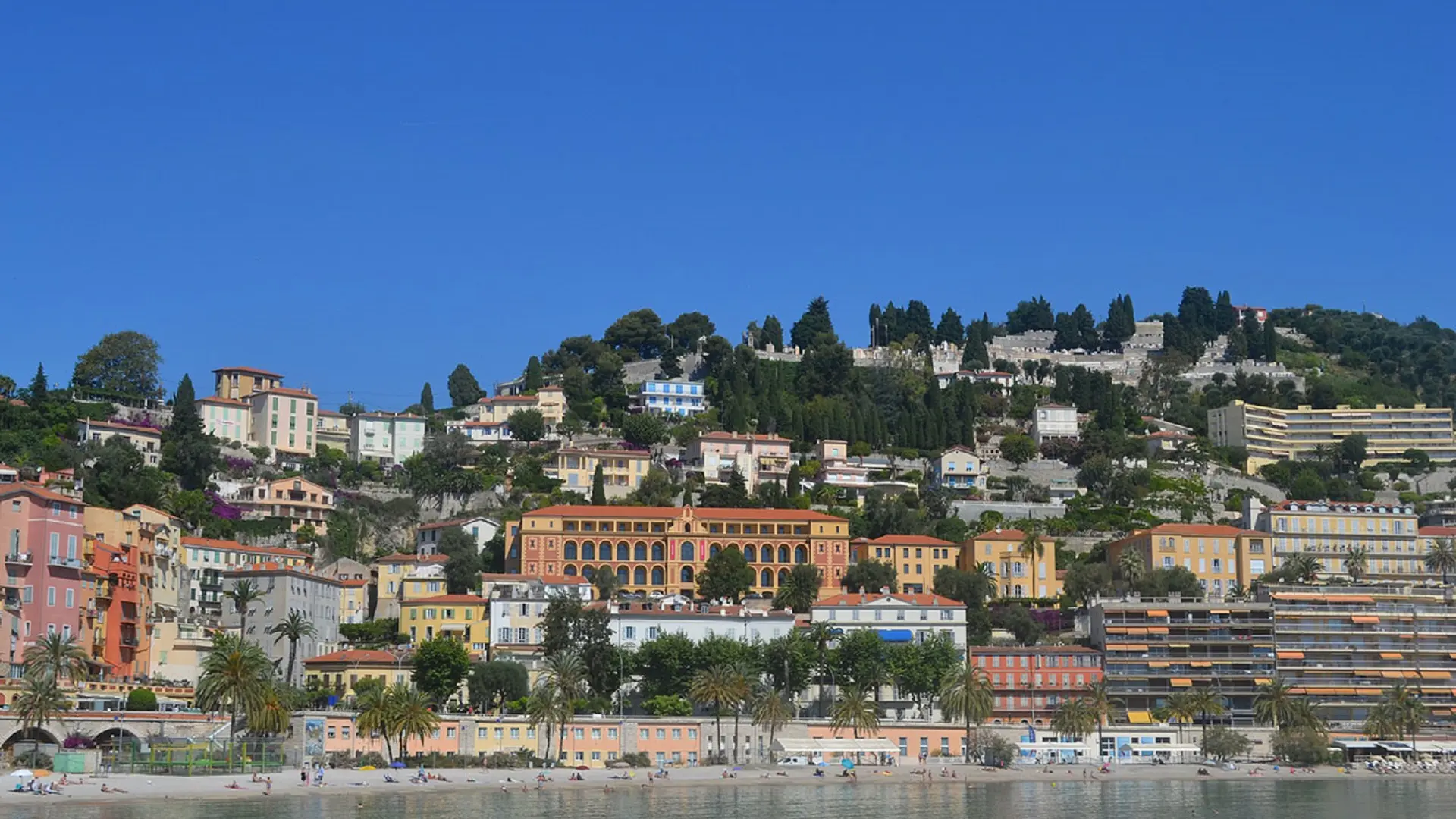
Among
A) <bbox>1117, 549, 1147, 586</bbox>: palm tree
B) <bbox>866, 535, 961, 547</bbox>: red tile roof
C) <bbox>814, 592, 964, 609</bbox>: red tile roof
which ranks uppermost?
<bbox>866, 535, 961, 547</bbox>: red tile roof

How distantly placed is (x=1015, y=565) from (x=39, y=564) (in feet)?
198

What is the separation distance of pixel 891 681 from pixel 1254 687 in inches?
881

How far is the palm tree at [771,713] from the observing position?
86312 mm

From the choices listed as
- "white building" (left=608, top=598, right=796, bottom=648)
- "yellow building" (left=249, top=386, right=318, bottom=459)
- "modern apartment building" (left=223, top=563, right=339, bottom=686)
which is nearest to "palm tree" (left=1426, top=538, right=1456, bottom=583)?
"white building" (left=608, top=598, right=796, bottom=648)

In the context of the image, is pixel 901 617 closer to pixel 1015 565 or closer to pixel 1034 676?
pixel 1034 676

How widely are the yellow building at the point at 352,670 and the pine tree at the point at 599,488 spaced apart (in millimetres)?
31376

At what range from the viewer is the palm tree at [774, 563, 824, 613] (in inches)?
4158

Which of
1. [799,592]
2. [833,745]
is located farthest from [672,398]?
[833,745]

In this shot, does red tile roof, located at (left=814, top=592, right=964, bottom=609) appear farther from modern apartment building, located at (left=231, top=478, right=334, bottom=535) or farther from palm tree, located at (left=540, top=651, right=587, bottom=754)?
modern apartment building, located at (left=231, top=478, right=334, bottom=535)

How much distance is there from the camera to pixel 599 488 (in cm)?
12550

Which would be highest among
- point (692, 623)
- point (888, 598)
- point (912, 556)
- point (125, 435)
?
point (125, 435)

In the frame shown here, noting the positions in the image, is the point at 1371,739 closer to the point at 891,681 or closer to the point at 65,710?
the point at 891,681

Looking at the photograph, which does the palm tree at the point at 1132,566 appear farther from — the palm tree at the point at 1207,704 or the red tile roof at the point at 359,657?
the red tile roof at the point at 359,657

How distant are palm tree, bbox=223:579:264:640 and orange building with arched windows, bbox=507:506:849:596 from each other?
721 inches
